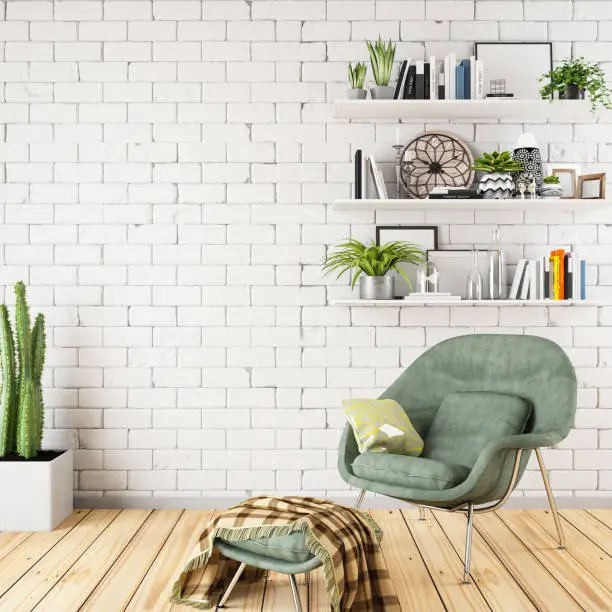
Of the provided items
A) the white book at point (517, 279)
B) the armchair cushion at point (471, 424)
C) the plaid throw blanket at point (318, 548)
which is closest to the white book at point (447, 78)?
the white book at point (517, 279)

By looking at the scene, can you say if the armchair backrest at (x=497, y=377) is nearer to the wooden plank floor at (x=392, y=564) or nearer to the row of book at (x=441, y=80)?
the wooden plank floor at (x=392, y=564)

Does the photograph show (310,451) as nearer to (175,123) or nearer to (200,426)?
(200,426)

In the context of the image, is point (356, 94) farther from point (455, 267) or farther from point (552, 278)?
point (552, 278)

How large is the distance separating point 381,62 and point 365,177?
614 mm

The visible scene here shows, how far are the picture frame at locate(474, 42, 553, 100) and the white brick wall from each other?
8 cm

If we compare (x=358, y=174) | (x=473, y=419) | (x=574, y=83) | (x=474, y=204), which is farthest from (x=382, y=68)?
(x=473, y=419)

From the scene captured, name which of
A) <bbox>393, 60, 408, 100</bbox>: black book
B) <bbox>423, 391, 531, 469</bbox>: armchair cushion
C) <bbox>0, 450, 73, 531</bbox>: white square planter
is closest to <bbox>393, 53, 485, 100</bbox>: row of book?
<bbox>393, 60, 408, 100</bbox>: black book

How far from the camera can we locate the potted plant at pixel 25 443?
10.1 feet

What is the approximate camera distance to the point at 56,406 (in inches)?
136

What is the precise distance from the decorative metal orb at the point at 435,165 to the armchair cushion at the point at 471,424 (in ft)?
3.98

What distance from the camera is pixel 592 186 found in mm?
3346

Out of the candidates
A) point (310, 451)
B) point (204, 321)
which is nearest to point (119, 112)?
point (204, 321)

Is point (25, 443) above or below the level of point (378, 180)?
below

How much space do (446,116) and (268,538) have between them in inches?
96.0
